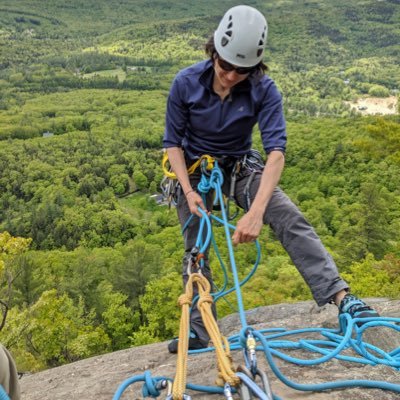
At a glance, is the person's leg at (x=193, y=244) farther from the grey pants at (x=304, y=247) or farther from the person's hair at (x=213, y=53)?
the person's hair at (x=213, y=53)

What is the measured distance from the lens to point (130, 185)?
7288cm

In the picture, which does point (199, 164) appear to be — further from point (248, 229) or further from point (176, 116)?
point (248, 229)

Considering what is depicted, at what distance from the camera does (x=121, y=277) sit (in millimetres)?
25625

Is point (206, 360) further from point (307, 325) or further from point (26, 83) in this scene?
point (26, 83)

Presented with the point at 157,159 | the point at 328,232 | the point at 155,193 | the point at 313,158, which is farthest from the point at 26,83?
the point at 328,232

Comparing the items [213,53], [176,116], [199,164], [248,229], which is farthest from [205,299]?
[213,53]

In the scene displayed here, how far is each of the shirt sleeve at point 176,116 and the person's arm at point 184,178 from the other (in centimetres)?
6

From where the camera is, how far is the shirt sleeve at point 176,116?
2965 millimetres

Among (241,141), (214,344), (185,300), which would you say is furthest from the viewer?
(241,141)

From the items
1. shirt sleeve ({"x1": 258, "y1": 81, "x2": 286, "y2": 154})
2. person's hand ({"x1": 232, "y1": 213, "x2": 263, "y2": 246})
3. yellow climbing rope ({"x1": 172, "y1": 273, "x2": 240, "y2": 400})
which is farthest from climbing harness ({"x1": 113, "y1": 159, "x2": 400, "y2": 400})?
shirt sleeve ({"x1": 258, "y1": 81, "x2": 286, "y2": 154})

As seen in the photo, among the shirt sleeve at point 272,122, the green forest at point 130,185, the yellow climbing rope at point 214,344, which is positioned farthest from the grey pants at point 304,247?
the green forest at point 130,185

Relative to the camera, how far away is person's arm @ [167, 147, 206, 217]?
2912mm

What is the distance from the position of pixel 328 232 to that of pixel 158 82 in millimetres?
103716

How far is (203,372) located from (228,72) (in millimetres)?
1757
